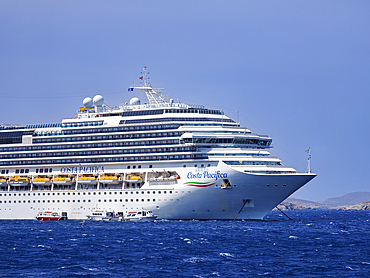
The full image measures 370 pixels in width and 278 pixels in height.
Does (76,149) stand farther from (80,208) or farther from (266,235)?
(266,235)

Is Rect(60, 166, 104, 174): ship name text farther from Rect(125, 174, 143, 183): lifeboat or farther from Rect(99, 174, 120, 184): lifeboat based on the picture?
Rect(125, 174, 143, 183): lifeboat

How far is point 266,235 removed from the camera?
2162 inches

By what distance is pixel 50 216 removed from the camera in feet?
247

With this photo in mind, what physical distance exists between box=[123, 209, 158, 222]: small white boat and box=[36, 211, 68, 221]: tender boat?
402 inches

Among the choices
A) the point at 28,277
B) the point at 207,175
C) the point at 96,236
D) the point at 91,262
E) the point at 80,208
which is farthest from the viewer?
the point at 80,208

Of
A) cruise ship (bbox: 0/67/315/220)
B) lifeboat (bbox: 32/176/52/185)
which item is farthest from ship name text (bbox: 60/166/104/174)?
lifeboat (bbox: 32/176/52/185)

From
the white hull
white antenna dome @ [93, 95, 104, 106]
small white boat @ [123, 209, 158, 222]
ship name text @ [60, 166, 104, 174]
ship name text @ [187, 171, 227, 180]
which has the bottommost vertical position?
small white boat @ [123, 209, 158, 222]

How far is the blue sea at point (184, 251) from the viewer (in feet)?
120

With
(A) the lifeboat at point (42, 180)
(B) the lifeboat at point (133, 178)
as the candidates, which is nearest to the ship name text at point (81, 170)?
(A) the lifeboat at point (42, 180)

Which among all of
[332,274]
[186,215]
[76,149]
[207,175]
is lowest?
[332,274]

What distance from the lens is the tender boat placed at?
74562 millimetres

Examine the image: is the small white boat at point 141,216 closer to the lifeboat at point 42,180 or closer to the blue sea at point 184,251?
the blue sea at point 184,251

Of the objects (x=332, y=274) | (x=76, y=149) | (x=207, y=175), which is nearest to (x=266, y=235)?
(x=207, y=175)

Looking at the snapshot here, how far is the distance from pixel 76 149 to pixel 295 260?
44143 millimetres
